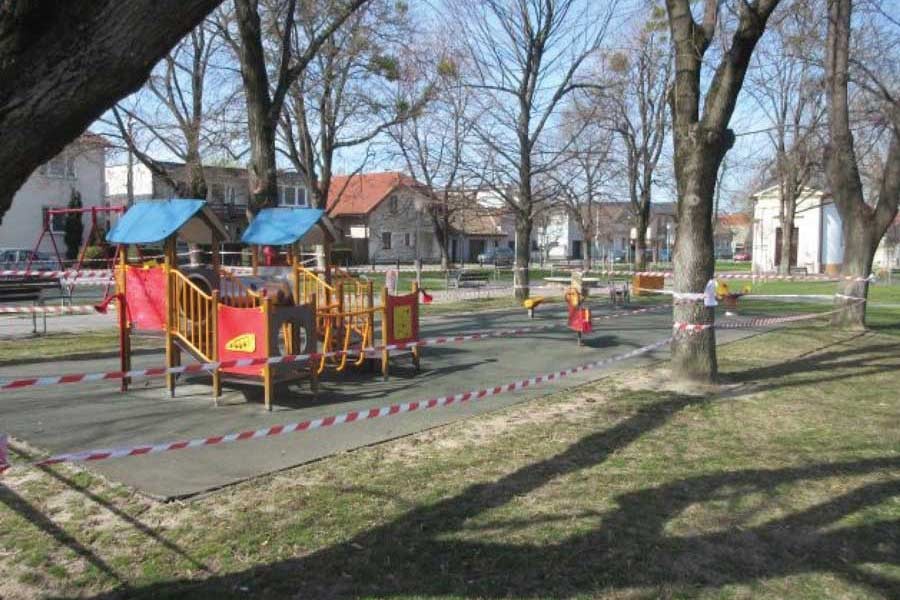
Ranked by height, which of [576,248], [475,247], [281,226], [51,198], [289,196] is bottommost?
[281,226]

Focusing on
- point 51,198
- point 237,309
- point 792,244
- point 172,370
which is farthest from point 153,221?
point 792,244

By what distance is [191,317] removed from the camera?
8539mm

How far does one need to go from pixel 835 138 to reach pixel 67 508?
14.8 meters

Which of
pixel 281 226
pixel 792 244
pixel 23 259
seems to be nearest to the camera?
pixel 281 226

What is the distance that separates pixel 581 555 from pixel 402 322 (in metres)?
6.28

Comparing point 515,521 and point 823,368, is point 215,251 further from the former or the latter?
point 823,368

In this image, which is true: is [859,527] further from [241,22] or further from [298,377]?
[241,22]

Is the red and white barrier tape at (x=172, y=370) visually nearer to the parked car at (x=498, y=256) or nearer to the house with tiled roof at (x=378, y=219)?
the parked car at (x=498, y=256)

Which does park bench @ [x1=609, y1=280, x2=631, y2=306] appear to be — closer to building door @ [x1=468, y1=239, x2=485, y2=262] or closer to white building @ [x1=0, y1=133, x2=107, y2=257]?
white building @ [x1=0, y1=133, x2=107, y2=257]

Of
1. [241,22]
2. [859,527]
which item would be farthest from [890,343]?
[241,22]

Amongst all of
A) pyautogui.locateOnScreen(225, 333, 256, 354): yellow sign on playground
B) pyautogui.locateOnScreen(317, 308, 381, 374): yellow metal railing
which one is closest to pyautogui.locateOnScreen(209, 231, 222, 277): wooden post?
pyautogui.locateOnScreen(317, 308, 381, 374): yellow metal railing

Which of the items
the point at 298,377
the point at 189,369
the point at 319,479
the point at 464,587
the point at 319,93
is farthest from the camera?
the point at 319,93

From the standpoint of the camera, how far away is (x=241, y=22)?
1302cm

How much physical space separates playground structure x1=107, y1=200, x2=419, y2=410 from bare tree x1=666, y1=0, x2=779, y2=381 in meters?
3.62
